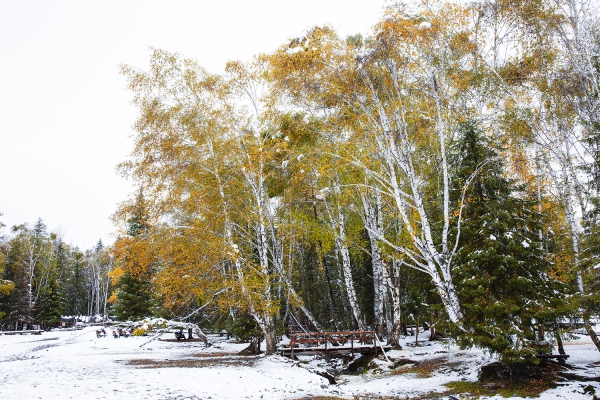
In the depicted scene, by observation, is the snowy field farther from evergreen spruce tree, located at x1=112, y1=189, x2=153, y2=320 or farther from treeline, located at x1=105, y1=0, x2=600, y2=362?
evergreen spruce tree, located at x1=112, y1=189, x2=153, y2=320

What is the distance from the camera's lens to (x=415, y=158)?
16.2 meters

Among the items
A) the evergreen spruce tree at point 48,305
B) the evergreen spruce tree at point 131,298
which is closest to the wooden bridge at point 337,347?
the evergreen spruce tree at point 131,298

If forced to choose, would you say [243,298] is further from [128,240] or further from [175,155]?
[175,155]

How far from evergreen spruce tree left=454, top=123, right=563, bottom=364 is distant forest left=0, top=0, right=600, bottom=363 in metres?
0.04

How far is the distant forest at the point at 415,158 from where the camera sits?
9469mm

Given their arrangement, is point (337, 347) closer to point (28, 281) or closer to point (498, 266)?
point (498, 266)

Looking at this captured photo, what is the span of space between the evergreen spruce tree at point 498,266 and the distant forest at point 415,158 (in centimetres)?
4

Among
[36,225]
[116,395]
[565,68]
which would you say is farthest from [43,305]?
[565,68]

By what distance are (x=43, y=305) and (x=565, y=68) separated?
154 feet

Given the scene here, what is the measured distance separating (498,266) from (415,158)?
7.62 metres

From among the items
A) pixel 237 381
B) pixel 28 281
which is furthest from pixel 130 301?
pixel 237 381

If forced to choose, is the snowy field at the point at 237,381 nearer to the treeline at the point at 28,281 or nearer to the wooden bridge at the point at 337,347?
the wooden bridge at the point at 337,347

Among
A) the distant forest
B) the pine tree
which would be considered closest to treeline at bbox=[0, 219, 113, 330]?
the pine tree

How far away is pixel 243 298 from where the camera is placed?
46.5ft
